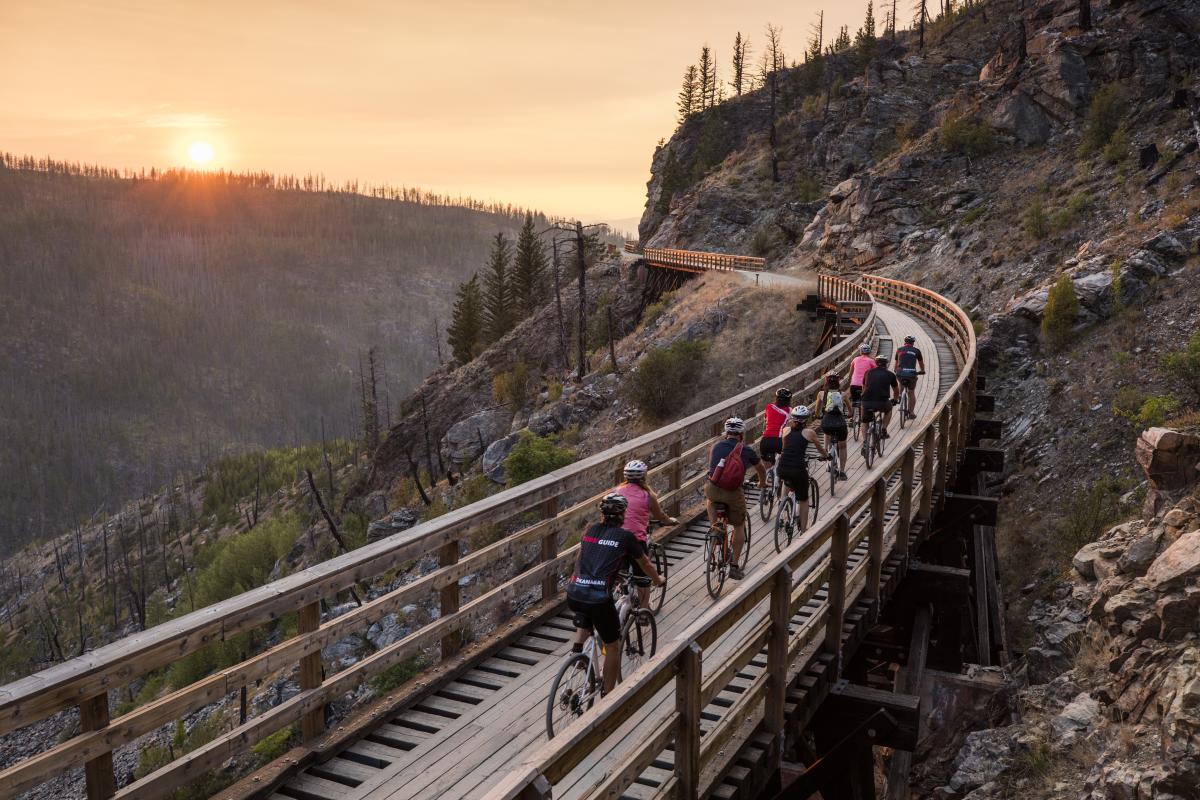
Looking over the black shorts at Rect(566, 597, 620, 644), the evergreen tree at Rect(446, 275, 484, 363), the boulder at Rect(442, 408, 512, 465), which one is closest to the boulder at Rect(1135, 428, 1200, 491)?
the black shorts at Rect(566, 597, 620, 644)

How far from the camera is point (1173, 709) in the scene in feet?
25.6

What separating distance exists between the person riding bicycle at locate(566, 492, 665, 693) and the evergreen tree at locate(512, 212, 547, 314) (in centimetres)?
7588

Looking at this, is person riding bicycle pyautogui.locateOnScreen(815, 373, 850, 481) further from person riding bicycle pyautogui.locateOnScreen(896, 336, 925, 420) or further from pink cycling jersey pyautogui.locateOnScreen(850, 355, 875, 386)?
person riding bicycle pyautogui.locateOnScreen(896, 336, 925, 420)

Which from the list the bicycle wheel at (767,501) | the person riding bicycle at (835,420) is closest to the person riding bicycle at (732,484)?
the bicycle wheel at (767,501)

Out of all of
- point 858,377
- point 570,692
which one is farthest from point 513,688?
point 858,377

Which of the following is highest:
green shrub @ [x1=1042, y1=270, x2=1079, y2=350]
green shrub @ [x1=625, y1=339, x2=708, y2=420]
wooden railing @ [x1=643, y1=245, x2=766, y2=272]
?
wooden railing @ [x1=643, y1=245, x2=766, y2=272]

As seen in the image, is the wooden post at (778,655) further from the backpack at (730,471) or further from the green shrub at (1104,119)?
the green shrub at (1104,119)

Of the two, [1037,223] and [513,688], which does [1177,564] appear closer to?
[513,688]

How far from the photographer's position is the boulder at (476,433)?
189ft

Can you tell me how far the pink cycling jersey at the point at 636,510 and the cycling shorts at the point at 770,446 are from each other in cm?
398

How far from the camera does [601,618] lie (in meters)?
6.68

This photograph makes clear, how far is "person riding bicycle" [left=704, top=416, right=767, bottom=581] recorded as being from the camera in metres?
9.73

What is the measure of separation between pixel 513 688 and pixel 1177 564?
747 cm

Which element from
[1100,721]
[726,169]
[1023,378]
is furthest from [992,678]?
[726,169]
